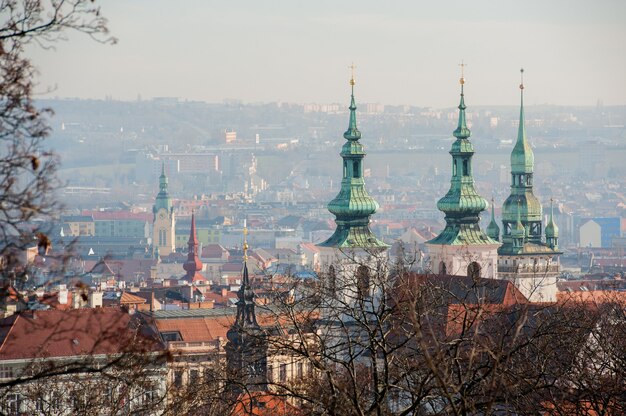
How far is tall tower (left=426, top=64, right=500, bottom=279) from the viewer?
46.7 meters

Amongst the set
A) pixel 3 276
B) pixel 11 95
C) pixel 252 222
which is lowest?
pixel 252 222

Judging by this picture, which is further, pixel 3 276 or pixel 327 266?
pixel 327 266

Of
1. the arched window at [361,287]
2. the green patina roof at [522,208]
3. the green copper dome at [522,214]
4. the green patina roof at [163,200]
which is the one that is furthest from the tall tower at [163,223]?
the arched window at [361,287]

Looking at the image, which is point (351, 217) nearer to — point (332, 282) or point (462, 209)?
point (462, 209)

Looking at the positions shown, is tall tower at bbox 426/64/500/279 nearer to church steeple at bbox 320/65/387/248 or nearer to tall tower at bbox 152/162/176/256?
church steeple at bbox 320/65/387/248

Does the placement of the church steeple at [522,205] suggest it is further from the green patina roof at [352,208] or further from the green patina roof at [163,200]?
the green patina roof at [163,200]

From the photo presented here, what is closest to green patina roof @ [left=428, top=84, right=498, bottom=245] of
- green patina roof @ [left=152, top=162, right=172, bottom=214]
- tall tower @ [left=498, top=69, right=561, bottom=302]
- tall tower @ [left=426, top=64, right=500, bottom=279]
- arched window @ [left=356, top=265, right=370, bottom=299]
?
tall tower @ [left=426, top=64, right=500, bottom=279]

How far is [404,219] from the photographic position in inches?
6993

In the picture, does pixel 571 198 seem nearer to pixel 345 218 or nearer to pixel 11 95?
pixel 345 218

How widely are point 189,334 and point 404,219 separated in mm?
133104

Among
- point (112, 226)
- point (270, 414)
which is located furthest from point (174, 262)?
point (270, 414)

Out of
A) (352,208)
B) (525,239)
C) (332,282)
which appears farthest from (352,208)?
(332,282)

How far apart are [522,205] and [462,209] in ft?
17.7

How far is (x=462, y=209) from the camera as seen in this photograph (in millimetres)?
48312
